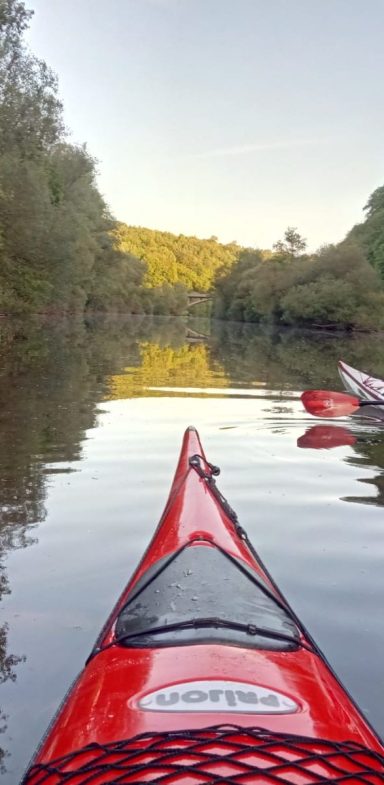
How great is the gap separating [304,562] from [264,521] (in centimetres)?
73

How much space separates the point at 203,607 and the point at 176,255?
147561mm

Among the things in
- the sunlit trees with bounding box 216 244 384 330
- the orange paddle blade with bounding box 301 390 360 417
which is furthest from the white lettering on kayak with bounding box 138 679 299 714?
the sunlit trees with bounding box 216 244 384 330

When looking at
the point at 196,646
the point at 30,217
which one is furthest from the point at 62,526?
the point at 30,217

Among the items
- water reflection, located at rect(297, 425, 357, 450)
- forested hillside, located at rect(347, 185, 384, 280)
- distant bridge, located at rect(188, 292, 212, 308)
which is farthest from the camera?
distant bridge, located at rect(188, 292, 212, 308)

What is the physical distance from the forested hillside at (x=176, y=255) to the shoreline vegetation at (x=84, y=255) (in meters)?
12.9

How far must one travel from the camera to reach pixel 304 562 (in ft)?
13.3

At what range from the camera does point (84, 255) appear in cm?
3550

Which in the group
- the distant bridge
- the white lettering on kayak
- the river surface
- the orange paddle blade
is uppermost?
the distant bridge

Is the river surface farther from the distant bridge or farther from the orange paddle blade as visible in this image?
the distant bridge

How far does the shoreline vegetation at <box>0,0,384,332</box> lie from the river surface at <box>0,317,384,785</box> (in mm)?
12588

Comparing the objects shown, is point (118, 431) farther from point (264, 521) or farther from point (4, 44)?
point (4, 44)

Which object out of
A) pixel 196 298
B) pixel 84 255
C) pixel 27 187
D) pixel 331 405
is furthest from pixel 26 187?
pixel 196 298

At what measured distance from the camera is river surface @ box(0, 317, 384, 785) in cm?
284

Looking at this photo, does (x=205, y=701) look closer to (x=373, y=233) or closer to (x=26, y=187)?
(x=26, y=187)
